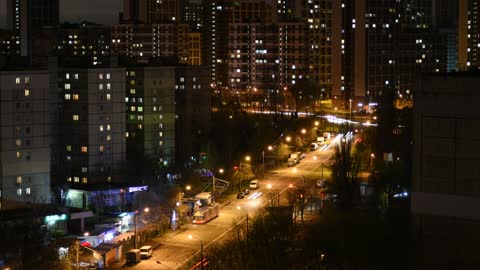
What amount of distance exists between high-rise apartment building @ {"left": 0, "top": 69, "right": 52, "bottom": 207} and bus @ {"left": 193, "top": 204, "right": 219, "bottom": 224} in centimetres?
317

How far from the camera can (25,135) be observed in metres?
15.2

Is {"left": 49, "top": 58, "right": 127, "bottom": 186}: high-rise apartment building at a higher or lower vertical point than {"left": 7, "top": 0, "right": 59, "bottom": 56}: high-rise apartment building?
lower

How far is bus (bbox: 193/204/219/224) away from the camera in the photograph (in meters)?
12.6

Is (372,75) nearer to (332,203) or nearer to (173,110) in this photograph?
(173,110)

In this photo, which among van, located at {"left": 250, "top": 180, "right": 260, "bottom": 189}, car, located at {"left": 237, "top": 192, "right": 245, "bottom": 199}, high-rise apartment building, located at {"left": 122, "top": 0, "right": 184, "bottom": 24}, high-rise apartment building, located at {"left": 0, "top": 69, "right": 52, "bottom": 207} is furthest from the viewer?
high-rise apartment building, located at {"left": 122, "top": 0, "right": 184, "bottom": 24}

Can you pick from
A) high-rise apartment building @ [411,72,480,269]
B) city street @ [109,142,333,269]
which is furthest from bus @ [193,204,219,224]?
high-rise apartment building @ [411,72,480,269]

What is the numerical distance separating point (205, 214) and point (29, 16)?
29.9 metres

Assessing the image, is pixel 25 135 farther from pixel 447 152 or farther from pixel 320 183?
pixel 447 152

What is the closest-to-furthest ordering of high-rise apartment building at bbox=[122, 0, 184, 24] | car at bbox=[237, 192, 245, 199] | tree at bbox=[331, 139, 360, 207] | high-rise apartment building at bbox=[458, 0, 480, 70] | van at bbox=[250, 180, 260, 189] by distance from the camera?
tree at bbox=[331, 139, 360, 207]
car at bbox=[237, 192, 245, 199]
van at bbox=[250, 180, 260, 189]
high-rise apartment building at bbox=[458, 0, 480, 70]
high-rise apartment building at bbox=[122, 0, 184, 24]

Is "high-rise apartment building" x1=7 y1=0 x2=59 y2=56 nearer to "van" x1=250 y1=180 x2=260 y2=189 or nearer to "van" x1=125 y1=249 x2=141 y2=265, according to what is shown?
"van" x1=250 y1=180 x2=260 y2=189

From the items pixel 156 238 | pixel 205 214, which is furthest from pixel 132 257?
pixel 205 214

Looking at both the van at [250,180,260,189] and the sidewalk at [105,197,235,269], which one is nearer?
the sidewalk at [105,197,235,269]

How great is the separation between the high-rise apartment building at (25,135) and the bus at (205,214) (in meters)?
3.17

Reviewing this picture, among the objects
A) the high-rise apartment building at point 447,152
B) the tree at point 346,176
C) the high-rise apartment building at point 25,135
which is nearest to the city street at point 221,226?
the tree at point 346,176
